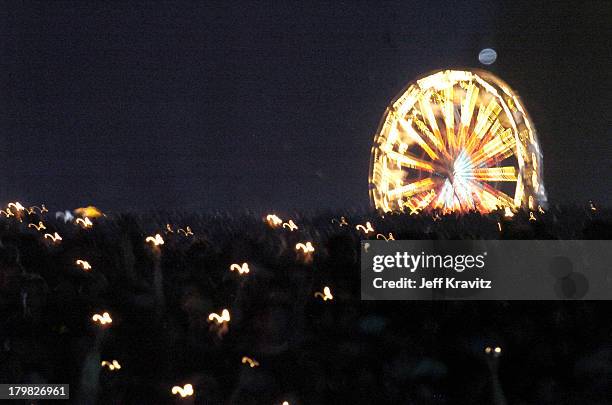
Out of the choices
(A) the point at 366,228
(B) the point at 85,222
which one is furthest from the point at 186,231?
(A) the point at 366,228

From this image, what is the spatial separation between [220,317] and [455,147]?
4476 mm

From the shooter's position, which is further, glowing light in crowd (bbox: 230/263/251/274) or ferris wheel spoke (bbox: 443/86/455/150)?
ferris wheel spoke (bbox: 443/86/455/150)

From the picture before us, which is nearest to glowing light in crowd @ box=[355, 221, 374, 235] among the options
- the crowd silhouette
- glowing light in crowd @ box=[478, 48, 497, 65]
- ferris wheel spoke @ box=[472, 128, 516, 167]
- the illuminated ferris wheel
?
the crowd silhouette

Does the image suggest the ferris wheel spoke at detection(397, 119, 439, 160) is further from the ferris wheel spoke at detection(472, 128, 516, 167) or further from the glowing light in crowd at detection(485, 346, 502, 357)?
the glowing light in crowd at detection(485, 346, 502, 357)

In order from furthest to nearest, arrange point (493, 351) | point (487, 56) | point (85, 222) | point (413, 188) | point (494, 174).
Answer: point (487, 56), point (494, 174), point (413, 188), point (85, 222), point (493, 351)

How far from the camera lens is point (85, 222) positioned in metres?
4.36

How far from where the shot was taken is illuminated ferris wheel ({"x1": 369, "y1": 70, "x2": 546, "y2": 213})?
7535 millimetres

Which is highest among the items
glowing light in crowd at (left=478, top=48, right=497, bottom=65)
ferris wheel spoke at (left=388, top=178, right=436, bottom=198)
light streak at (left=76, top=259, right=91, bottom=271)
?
glowing light in crowd at (left=478, top=48, right=497, bottom=65)

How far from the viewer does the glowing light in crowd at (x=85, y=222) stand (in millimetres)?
4332

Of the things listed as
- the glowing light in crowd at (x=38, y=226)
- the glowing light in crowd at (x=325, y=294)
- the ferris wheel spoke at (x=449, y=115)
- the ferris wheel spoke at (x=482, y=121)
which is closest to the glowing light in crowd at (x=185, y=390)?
the glowing light in crowd at (x=325, y=294)

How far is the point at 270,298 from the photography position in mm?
4086

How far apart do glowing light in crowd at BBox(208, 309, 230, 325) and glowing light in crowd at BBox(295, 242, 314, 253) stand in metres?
0.39

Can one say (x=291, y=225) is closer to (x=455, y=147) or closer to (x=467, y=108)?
(x=467, y=108)

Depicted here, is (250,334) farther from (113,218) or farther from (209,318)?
(113,218)
